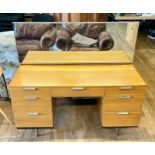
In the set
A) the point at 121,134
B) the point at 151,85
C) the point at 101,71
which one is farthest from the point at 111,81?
the point at 151,85

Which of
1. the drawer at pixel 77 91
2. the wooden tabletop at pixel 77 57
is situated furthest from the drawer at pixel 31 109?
the wooden tabletop at pixel 77 57

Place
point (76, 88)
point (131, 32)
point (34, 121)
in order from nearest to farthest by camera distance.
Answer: point (76, 88)
point (34, 121)
point (131, 32)

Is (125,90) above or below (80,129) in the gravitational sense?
above

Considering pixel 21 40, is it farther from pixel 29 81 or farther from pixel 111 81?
pixel 111 81

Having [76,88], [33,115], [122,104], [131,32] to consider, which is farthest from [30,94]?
[131,32]

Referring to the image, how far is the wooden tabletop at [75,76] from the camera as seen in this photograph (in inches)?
54.1

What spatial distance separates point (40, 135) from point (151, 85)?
1.48 meters

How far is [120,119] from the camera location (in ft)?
4.82

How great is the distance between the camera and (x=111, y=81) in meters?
1.41

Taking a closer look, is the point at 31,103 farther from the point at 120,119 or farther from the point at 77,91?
the point at 120,119

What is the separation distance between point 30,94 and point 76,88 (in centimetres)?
34

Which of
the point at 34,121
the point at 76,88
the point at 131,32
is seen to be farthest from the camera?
the point at 131,32

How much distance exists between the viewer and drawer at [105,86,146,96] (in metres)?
1.36

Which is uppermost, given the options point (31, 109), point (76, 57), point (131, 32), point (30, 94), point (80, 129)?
point (131, 32)
